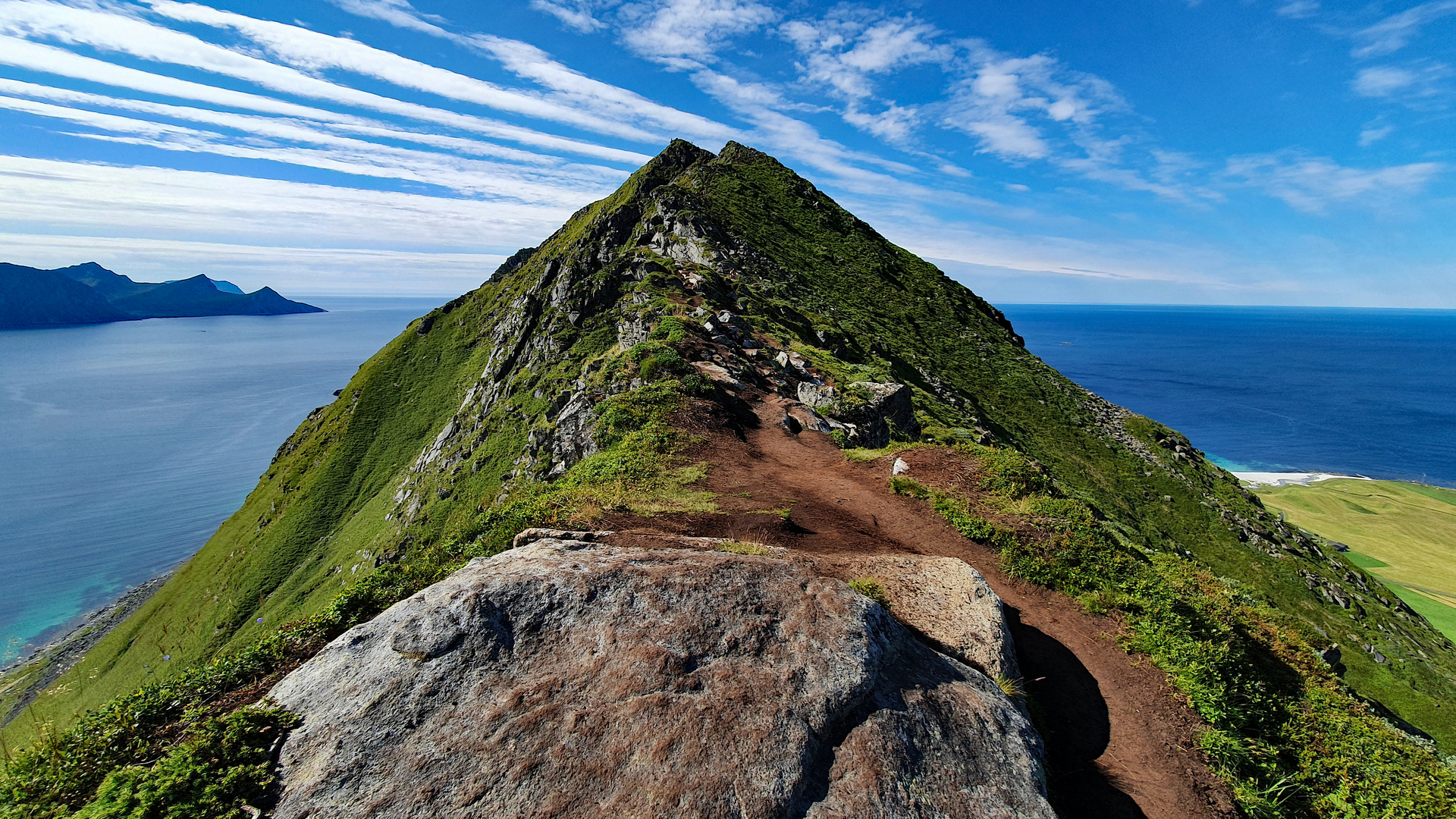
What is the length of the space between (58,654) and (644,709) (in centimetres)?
9563

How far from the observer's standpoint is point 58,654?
61.3m

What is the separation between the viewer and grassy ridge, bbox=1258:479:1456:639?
68.2m

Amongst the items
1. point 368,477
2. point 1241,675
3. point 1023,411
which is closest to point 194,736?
point 1241,675

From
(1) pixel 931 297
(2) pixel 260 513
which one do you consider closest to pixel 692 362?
(1) pixel 931 297

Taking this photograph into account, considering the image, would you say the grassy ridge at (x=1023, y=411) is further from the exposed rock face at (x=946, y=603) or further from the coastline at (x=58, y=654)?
the coastline at (x=58, y=654)

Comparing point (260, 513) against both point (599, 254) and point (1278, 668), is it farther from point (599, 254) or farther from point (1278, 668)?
point (1278, 668)

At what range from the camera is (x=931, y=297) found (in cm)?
7156

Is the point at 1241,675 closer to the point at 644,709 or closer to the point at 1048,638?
the point at 1048,638

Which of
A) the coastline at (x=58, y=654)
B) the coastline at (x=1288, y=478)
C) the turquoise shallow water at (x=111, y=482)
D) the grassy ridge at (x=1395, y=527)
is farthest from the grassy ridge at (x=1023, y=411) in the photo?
the turquoise shallow water at (x=111, y=482)

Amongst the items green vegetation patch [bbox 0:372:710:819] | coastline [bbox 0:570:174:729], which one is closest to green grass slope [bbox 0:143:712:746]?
coastline [bbox 0:570:174:729]

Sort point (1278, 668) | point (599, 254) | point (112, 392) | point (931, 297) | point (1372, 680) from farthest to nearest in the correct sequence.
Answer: point (112, 392) < point (931, 297) < point (599, 254) < point (1372, 680) < point (1278, 668)

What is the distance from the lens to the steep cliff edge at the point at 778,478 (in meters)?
11.6

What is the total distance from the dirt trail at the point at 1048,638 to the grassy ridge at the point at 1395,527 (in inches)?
3074

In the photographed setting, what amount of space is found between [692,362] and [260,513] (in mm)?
70870
